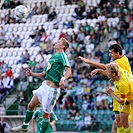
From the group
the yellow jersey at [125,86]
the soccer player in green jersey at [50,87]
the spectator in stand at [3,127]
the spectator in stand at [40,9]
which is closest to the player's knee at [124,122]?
the yellow jersey at [125,86]

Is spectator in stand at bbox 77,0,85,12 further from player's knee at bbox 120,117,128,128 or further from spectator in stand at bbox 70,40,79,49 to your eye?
player's knee at bbox 120,117,128,128

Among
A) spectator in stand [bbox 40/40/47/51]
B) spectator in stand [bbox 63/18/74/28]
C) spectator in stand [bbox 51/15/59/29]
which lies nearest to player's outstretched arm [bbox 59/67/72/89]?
spectator in stand [bbox 40/40/47/51]

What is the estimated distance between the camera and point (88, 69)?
22812 millimetres

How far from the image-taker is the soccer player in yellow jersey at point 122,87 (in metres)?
11.4

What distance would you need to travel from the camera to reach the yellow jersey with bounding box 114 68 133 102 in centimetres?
1151

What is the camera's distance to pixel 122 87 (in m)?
11.5

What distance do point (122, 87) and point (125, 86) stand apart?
7 cm

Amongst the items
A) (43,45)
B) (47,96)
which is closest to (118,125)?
(47,96)

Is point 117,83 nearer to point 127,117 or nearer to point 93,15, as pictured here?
point 127,117

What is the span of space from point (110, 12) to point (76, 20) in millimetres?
1937

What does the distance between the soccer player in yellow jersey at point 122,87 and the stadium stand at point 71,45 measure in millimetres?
8529

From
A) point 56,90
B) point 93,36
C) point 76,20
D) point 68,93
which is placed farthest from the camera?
point 76,20

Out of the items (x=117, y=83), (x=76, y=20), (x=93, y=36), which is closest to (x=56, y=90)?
(x=117, y=83)

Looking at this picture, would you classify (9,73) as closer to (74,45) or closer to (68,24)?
(74,45)
